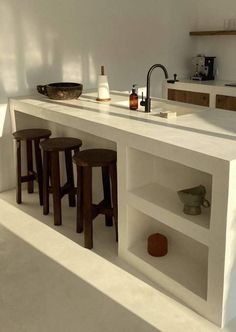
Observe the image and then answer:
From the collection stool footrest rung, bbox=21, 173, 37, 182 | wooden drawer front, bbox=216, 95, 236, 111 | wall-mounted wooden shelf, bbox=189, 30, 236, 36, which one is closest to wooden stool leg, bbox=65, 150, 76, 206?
stool footrest rung, bbox=21, 173, 37, 182

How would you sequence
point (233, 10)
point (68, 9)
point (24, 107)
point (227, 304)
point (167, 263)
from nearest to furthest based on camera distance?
point (227, 304)
point (167, 263)
point (24, 107)
point (68, 9)
point (233, 10)

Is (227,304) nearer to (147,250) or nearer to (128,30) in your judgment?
(147,250)

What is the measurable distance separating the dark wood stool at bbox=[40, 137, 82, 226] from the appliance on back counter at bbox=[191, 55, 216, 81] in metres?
2.41

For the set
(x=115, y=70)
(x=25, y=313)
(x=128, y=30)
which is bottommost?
(x=25, y=313)

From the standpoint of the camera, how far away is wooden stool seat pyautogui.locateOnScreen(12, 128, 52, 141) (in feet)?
11.0

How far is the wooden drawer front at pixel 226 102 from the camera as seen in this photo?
4.36m

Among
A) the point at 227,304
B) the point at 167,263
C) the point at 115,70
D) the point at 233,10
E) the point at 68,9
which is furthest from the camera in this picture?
the point at 233,10

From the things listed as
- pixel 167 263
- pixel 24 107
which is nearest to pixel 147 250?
pixel 167 263

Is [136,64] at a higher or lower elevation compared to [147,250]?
higher

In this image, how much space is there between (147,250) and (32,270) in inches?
28.3

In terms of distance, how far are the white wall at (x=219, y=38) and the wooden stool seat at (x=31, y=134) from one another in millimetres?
2578

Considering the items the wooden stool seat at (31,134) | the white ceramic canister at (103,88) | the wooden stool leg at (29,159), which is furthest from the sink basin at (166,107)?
the wooden stool leg at (29,159)

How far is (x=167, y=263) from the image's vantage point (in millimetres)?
2414

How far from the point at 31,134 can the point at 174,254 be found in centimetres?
164
